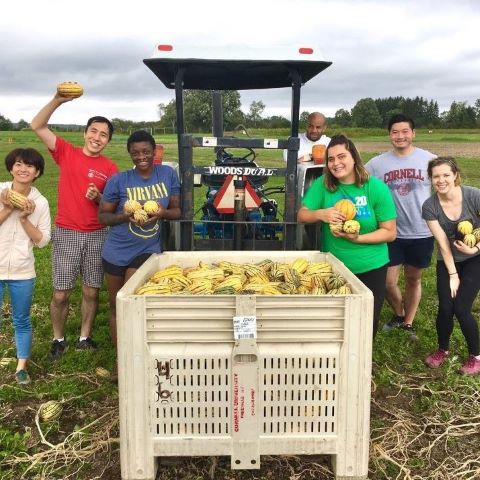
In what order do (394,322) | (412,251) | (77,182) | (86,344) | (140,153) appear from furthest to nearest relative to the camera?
(394,322)
(412,251)
(86,344)
(77,182)
(140,153)

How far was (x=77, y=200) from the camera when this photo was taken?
4.35 m

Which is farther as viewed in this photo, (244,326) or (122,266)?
(122,266)

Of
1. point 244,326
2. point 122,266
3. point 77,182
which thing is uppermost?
point 77,182

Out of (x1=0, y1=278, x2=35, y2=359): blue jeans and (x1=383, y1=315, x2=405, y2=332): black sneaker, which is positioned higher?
(x1=0, y1=278, x2=35, y2=359): blue jeans

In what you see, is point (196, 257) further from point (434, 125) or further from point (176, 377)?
point (434, 125)

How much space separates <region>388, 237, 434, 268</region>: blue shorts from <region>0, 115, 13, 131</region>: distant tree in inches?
3413

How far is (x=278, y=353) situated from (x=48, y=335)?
136 inches

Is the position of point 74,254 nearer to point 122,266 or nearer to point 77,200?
point 77,200

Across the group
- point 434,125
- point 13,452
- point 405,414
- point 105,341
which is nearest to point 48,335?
point 105,341

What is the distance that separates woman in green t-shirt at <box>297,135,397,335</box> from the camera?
12.0 feet

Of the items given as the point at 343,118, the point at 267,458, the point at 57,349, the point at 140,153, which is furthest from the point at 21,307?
the point at 343,118

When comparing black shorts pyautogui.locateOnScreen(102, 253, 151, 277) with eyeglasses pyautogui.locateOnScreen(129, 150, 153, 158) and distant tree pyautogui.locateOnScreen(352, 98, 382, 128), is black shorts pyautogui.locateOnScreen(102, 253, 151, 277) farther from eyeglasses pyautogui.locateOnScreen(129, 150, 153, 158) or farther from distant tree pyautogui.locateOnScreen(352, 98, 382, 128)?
distant tree pyautogui.locateOnScreen(352, 98, 382, 128)

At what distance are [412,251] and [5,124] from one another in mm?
87238

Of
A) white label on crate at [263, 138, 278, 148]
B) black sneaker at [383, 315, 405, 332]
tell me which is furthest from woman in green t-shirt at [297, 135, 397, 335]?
black sneaker at [383, 315, 405, 332]
